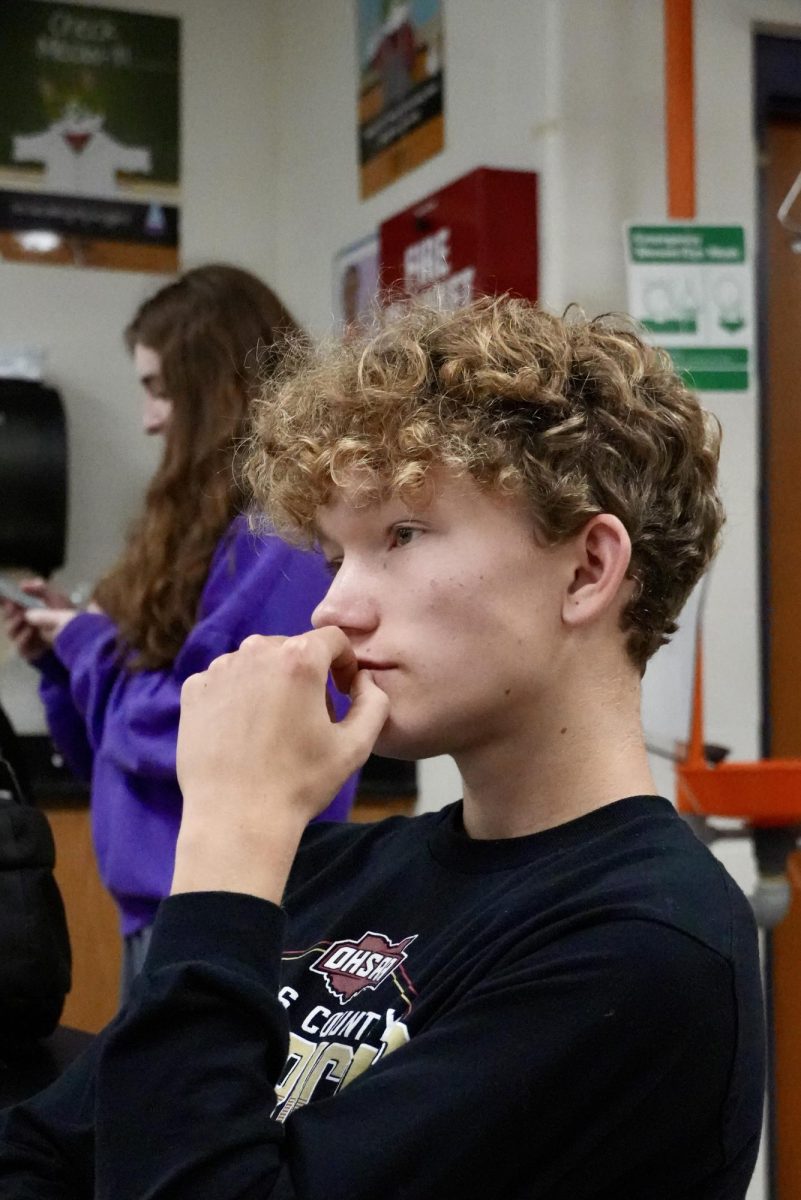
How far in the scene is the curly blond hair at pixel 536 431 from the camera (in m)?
0.88

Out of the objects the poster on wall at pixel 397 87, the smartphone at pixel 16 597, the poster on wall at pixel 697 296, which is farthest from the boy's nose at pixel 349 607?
the poster on wall at pixel 397 87

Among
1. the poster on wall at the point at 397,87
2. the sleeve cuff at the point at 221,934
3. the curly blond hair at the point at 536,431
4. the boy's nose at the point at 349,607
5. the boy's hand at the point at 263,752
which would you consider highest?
the poster on wall at the point at 397,87

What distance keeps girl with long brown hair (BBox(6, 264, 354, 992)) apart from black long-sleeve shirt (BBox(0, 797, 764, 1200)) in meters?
0.87

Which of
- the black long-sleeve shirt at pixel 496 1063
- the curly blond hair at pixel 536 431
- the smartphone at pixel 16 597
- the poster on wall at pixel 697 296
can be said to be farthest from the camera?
the poster on wall at pixel 697 296

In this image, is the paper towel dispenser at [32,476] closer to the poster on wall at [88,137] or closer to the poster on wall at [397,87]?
the poster on wall at [88,137]

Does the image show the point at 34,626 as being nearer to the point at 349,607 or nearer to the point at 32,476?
A: the point at 32,476

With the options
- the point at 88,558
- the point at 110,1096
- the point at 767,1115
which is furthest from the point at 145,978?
the point at 88,558

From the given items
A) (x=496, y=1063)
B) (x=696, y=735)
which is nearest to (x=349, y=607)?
(x=496, y=1063)

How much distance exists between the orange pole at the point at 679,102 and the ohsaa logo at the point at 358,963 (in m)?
1.68

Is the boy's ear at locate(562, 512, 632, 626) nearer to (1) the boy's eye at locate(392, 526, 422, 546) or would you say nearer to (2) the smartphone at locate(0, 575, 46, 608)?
(1) the boy's eye at locate(392, 526, 422, 546)

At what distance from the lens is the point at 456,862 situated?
94 cm

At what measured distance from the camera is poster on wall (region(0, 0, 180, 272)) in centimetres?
323

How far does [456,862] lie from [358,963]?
0.09 m

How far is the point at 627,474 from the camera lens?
91cm
